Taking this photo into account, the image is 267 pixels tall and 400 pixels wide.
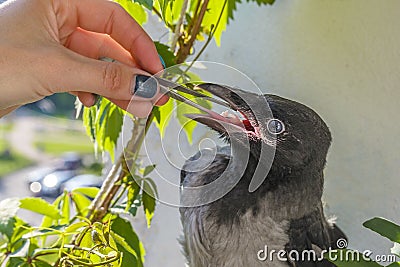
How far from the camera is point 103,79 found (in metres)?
0.53

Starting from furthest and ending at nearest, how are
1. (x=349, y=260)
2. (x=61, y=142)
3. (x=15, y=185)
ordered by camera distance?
(x=61, y=142) → (x=15, y=185) → (x=349, y=260)

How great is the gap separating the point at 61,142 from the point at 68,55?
834 cm

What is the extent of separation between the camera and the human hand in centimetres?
52

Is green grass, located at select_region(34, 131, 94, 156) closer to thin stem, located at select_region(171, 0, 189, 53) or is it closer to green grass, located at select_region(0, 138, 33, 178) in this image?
green grass, located at select_region(0, 138, 33, 178)

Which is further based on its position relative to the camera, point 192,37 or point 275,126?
point 192,37

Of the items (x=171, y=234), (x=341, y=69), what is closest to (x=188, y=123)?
(x=341, y=69)

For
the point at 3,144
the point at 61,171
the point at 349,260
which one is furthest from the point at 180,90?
the point at 3,144

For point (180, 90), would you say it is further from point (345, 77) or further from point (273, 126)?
point (345, 77)

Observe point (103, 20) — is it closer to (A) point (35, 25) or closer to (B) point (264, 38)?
(A) point (35, 25)

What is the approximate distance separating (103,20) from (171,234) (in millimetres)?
530

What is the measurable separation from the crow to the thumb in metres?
0.06

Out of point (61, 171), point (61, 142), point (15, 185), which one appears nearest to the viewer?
point (61, 171)

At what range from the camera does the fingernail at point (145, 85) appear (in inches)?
21.5

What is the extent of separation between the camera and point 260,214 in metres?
0.57
